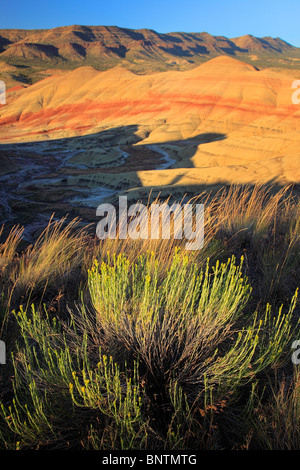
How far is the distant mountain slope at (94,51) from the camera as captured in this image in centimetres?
11075

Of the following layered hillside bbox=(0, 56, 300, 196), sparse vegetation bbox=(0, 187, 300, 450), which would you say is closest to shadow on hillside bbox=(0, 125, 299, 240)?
layered hillside bbox=(0, 56, 300, 196)

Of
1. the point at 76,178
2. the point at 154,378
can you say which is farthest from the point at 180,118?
the point at 154,378

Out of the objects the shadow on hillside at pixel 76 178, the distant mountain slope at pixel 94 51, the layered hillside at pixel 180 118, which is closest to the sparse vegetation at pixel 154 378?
the shadow on hillside at pixel 76 178

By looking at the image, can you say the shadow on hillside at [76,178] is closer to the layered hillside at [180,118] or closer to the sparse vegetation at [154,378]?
the layered hillside at [180,118]

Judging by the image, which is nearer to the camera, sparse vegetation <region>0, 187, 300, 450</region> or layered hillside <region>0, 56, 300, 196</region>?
sparse vegetation <region>0, 187, 300, 450</region>

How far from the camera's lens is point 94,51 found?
443 feet

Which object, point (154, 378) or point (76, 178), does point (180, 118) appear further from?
point (154, 378)

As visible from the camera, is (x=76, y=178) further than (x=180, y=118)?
No

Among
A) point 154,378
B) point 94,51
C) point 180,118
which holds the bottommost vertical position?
point 154,378

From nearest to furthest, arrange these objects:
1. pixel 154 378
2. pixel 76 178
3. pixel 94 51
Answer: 1. pixel 154 378
2. pixel 76 178
3. pixel 94 51

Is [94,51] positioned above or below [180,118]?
above

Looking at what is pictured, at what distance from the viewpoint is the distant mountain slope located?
363 feet

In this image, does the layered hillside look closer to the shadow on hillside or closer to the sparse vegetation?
the shadow on hillside
